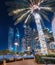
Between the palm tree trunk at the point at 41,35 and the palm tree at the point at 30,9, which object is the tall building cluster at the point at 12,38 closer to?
the palm tree at the point at 30,9

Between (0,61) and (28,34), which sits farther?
(28,34)

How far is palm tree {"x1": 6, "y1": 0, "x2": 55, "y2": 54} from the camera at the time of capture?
11484mm

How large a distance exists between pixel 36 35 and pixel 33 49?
1.10 m

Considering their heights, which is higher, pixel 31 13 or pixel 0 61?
pixel 31 13

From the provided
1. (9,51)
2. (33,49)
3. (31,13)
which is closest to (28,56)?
(33,49)

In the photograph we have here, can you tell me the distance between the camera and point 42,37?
11172 mm

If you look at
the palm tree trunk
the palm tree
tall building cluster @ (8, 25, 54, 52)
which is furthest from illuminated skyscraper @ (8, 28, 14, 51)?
the palm tree trunk

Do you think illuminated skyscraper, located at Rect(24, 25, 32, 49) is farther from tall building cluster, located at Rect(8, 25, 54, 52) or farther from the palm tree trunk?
the palm tree trunk

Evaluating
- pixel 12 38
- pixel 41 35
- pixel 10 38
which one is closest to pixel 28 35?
pixel 41 35

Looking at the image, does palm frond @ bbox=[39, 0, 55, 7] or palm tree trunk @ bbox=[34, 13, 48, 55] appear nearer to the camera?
palm tree trunk @ bbox=[34, 13, 48, 55]

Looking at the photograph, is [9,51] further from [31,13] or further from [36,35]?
[31,13]

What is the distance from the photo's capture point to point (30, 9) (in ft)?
38.5

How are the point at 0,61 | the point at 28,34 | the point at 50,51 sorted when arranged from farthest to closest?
1. the point at 28,34
2. the point at 50,51
3. the point at 0,61

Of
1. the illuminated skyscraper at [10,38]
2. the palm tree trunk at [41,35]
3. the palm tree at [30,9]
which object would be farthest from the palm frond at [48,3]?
the illuminated skyscraper at [10,38]
